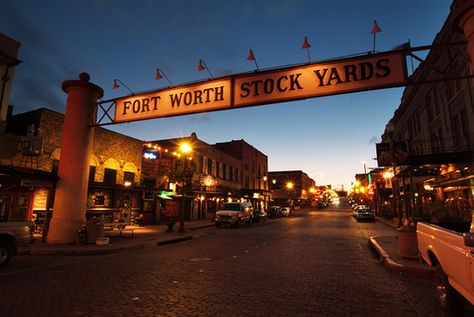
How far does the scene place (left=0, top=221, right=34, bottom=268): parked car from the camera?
8.36 metres

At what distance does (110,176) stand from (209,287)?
17.5 meters

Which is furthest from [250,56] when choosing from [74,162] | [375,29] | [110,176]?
[110,176]

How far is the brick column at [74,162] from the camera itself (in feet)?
42.8

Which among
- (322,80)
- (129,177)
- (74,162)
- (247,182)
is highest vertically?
(247,182)

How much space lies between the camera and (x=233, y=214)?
25844 millimetres

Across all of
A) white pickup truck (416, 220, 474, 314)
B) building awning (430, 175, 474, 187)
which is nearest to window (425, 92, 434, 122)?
building awning (430, 175, 474, 187)

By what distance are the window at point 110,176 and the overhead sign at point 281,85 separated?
11922mm

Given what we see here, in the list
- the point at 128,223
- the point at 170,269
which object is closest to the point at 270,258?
the point at 170,269

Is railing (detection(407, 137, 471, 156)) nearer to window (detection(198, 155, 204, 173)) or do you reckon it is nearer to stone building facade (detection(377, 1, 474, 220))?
stone building facade (detection(377, 1, 474, 220))

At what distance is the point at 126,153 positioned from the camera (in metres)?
23.5

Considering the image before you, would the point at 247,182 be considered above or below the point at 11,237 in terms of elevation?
above

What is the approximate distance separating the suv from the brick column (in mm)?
13581

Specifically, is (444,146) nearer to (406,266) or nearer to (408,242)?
(408,242)

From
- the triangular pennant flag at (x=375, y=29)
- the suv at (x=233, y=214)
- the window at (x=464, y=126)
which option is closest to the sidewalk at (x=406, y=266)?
the triangular pennant flag at (x=375, y=29)
